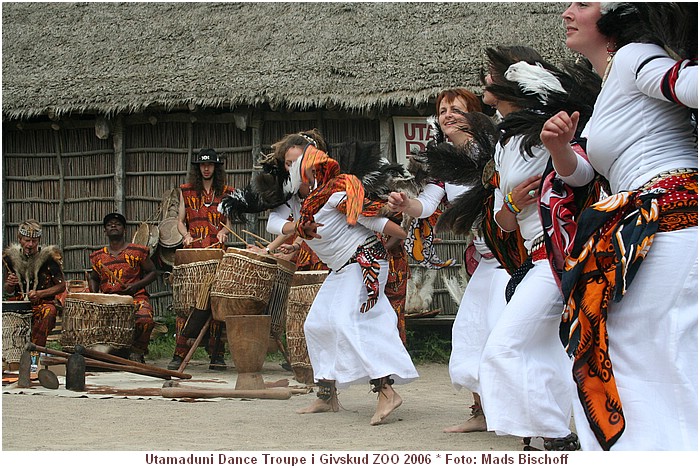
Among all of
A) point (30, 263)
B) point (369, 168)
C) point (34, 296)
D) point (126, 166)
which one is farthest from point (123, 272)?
point (369, 168)

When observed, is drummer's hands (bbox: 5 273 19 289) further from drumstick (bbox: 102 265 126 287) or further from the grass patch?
the grass patch

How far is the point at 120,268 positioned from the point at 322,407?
13.4 feet

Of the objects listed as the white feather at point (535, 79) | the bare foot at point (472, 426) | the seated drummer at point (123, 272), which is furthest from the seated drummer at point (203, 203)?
the white feather at point (535, 79)

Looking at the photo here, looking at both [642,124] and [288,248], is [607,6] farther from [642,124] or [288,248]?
[288,248]

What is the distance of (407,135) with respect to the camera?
10.6m

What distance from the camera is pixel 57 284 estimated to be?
9.76 meters

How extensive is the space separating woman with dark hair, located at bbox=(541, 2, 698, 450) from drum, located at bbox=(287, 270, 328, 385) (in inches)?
185

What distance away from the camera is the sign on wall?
10578mm

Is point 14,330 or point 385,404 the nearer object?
point 385,404

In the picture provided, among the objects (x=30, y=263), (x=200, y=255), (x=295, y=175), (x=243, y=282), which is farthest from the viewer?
(x=30, y=263)

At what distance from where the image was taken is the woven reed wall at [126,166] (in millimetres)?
10953

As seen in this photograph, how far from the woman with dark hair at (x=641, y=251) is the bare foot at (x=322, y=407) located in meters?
3.22

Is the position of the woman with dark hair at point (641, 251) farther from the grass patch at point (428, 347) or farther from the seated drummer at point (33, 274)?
the seated drummer at point (33, 274)

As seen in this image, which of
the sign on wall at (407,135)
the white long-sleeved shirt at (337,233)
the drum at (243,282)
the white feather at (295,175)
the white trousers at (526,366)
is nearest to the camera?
the white trousers at (526,366)
